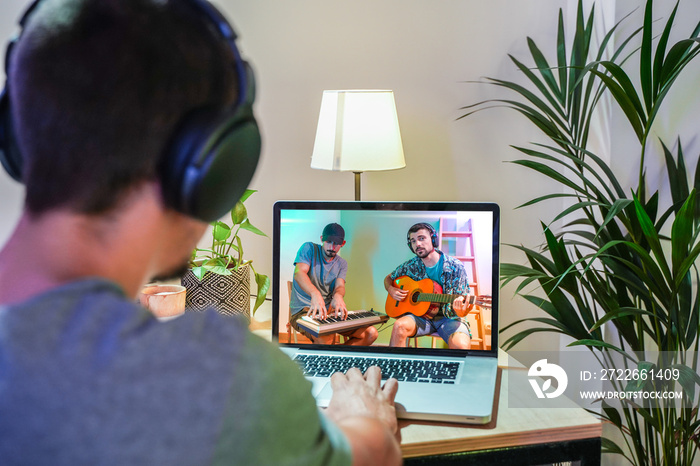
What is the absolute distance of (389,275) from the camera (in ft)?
4.37

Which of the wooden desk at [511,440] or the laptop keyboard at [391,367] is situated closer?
the wooden desk at [511,440]

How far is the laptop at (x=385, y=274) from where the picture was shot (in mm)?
1271

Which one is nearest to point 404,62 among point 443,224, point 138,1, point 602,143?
point 602,143

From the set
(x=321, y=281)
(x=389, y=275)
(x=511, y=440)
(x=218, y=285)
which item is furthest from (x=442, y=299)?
(x=218, y=285)

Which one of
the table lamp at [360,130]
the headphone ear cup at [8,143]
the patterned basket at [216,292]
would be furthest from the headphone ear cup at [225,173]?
the table lamp at [360,130]

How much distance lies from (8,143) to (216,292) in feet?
2.93

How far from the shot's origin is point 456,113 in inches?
76.0

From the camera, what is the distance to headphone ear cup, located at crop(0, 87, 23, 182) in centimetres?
55

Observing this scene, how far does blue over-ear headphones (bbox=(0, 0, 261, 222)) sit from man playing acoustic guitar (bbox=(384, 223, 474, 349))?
78 centimetres

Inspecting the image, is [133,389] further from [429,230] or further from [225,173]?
[429,230]

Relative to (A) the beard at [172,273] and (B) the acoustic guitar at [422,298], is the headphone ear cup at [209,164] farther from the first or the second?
(B) the acoustic guitar at [422,298]

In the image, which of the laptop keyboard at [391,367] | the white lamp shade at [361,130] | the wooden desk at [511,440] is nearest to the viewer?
the wooden desk at [511,440]

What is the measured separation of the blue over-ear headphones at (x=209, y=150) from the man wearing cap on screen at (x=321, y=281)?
2.57ft

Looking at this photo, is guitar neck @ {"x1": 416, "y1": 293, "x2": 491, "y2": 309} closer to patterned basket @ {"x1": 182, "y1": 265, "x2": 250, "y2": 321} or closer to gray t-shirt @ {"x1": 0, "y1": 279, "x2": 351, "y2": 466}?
patterned basket @ {"x1": 182, "y1": 265, "x2": 250, "y2": 321}
